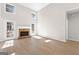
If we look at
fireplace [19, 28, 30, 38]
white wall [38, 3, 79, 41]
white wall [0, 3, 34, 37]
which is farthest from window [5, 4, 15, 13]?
white wall [38, 3, 79, 41]

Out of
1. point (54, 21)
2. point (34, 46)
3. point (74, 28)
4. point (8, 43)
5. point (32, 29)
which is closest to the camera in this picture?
point (8, 43)

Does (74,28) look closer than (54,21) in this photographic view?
A: Yes

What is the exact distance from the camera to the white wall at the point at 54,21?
3836mm

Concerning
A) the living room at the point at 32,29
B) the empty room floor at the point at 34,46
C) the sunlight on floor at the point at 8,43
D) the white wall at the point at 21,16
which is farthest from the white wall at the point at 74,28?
the sunlight on floor at the point at 8,43

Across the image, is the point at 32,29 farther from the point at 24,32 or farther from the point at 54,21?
the point at 54,21

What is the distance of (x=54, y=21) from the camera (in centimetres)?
413

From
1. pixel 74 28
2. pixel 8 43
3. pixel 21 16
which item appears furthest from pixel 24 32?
pixel 74 28

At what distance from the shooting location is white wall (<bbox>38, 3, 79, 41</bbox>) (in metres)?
3.84

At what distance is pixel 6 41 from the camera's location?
302 cm

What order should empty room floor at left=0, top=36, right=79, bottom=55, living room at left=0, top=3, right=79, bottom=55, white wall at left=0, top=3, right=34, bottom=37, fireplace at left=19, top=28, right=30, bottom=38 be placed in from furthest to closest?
fireplace at left=19, top=28, right=30, bottom=38
white wall at left=0, top=3, right=34, bottom=37
living room at left=0, top=3, right=79, bottom=55
empty room floor at left=0, top=36, right=79, bottom=55

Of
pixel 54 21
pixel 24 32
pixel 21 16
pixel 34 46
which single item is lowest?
pixel 34 46

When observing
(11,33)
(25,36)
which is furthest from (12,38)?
(25,36)

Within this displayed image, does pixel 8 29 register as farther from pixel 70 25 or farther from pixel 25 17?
pixel 70 25

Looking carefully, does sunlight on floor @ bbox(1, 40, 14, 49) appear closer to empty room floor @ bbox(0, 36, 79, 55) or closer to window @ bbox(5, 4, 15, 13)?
empty room floor @ bbox(0, 36, 79, 55)
